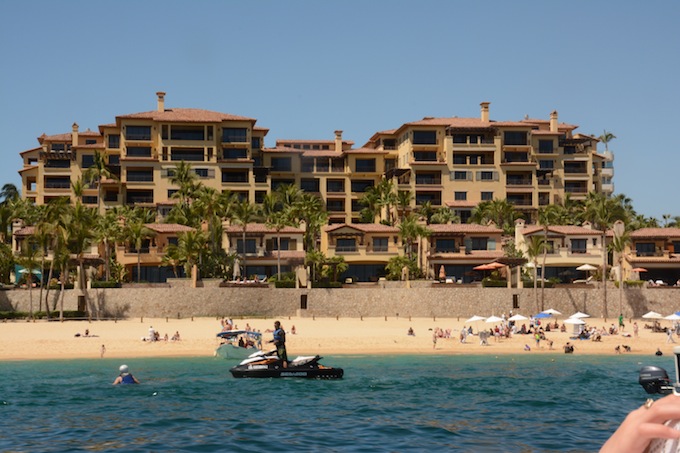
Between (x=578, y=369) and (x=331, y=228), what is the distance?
44.8 meters

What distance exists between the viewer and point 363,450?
20969 mm

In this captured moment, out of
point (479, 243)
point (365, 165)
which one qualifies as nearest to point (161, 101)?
point (365, 165)

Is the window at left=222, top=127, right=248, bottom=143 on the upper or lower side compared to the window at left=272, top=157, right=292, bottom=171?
upper

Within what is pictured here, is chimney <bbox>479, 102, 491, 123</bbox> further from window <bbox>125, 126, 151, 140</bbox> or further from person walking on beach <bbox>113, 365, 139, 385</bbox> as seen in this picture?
person walking on beach <bbox>113, 365, 139, 385</bbox>

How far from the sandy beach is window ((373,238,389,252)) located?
730 inches

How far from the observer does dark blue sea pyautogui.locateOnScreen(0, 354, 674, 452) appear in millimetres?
22422

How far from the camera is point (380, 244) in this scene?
289 ft

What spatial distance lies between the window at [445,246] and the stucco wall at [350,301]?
34.8 feet

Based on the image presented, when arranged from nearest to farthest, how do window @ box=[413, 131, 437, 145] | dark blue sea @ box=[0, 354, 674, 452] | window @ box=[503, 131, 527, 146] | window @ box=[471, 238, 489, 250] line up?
dark blue sea @ box=[0, 354, 674, 452], window @ box=[471, 238, 489, 250], window @ box=[413, 131, 437, 145], window @ box=[503, 131, 527, 146]

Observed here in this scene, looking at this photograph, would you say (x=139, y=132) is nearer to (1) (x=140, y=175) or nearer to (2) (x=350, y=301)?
(1) (x=140, y=175)

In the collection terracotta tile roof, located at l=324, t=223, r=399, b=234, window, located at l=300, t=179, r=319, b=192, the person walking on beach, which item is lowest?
the person walking on beach

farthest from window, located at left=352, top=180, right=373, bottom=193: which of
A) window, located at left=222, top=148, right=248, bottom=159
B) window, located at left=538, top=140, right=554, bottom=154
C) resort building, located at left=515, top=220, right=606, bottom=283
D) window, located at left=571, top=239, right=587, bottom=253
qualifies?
window, located at left=571, top=239, right=587, bottom=253

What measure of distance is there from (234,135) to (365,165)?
18304mm

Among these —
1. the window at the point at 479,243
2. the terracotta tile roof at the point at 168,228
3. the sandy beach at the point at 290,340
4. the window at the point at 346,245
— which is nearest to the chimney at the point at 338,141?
the window at the point at 346,245
